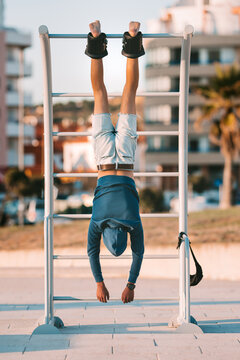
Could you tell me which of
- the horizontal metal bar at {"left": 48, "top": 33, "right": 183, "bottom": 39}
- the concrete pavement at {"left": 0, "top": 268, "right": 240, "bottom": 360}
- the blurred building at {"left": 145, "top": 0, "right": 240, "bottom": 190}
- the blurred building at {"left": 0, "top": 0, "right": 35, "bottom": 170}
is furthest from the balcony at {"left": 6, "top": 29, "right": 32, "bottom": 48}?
the horizontal metal bar at {"left": 48, "top": 33, "right": 183, "bottom": 39}

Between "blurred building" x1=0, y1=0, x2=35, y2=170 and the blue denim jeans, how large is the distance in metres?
61.2

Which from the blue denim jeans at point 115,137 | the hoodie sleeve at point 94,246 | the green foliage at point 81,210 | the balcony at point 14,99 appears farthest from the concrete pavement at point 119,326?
the balcony at point 14,99

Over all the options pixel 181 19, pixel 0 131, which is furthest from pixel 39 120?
pixel 181 19

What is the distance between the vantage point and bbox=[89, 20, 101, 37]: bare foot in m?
5.44

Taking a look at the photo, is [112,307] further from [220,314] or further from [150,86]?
[150,86]

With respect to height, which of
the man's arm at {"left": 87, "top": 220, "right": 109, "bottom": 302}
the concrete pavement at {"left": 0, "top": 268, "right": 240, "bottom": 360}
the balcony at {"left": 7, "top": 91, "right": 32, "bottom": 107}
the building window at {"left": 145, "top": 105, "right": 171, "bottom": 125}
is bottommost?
the concrete pavement at {"left": 0, "top": 268, "right": 240, "bottom": 360}

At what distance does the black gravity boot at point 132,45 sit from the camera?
5461 mm

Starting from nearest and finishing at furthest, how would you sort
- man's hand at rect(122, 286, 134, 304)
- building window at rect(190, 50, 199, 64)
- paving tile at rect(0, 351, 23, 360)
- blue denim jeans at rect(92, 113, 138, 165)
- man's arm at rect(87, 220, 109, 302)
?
paving tile at rect(0, 351, 23, 360), blue denim jeans at rect(92, 113, 138, 165), man's arm at rect(87, 220, 109, 302), man's hand at rect(122, 286, 134, 304), building window at rect(190, 50, 199, 64)

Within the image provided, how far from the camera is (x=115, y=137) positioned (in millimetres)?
5707

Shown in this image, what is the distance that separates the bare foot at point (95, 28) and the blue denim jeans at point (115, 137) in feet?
2.12

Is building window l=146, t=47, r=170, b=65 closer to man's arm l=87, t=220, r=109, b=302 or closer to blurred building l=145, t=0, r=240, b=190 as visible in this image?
blurred building l=145, t=0, r=240, b=190

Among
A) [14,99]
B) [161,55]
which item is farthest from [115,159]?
[161,55]

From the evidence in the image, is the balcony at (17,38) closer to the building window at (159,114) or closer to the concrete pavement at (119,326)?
the building window at (159,114)

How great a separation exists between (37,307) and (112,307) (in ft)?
2.88
